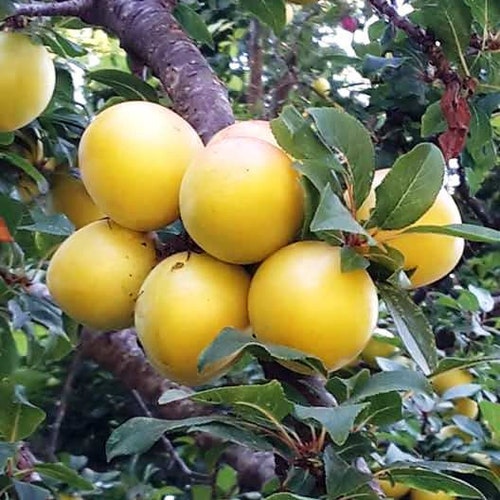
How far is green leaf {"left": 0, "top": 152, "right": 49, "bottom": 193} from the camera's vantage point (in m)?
1.00

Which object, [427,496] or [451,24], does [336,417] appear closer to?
[451,24]

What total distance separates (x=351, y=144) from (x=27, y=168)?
1.60 ft

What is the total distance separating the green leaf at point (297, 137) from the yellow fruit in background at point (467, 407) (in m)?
0.83

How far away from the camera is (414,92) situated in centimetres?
116

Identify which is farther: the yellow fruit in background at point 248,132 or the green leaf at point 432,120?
the green leaf at point 432,120

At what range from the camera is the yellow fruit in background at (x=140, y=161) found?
656 millimetres

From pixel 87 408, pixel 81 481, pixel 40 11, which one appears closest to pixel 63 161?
pixel 40 11

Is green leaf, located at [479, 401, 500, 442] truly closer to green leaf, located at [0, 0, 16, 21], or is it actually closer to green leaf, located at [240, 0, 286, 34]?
green leaf, located at [240, 0, 286, 34]

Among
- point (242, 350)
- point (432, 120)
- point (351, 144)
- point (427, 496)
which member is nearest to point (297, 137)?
point (351, 144)

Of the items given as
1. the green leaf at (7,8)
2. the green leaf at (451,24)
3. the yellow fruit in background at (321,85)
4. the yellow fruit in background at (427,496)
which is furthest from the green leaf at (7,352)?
the yellow fruit in background at (321,85)

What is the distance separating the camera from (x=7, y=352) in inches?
43.4

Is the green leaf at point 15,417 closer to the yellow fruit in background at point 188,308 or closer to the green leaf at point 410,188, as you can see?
the yellow fruit in background at point 188,308

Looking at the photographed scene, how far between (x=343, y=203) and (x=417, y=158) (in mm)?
55

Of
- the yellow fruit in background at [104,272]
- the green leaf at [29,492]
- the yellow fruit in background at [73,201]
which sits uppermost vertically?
the yellow fruit in background at [104,272]
